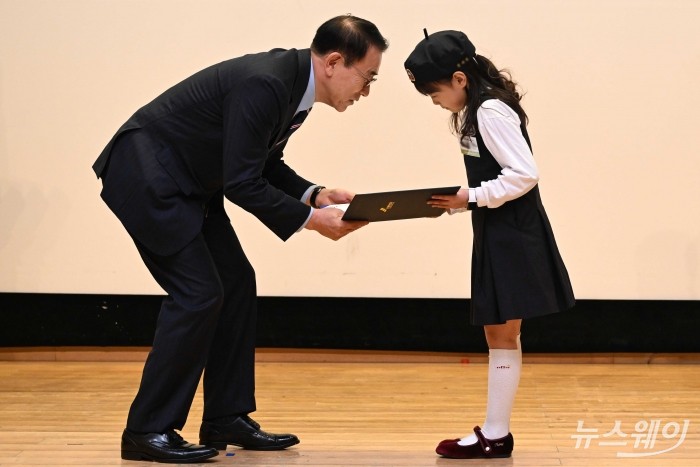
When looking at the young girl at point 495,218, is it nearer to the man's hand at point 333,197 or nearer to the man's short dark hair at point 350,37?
the man's short dark hair at point 350,37

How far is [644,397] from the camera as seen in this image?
12.0ft

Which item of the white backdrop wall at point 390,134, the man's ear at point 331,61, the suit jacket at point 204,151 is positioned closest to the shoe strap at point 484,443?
the suit jacket at point 204,151

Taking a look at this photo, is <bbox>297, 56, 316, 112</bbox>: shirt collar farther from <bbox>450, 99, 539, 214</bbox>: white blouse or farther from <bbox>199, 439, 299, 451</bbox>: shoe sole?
<bbox>199, 439, 299, 451</bbox>: shoe sole

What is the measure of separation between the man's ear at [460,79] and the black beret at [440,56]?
13mm

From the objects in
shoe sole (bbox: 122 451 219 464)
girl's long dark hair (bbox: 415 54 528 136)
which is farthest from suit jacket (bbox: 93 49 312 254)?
shoe sole (bbox: 122 451 219 464)

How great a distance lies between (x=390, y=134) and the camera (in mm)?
4398

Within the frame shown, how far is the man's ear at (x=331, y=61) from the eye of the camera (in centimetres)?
254

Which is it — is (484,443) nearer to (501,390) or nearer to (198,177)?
(501,390)

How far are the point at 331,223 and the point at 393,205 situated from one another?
0.61 feet

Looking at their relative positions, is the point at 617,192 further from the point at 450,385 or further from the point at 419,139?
the point at 450,385

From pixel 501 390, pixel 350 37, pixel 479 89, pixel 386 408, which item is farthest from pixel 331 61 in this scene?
pixel 386 408

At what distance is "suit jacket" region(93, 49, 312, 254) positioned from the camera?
97.0 inches

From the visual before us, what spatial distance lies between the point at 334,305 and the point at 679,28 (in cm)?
198

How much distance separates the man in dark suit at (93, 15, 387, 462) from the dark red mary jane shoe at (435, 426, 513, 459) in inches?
25.7
